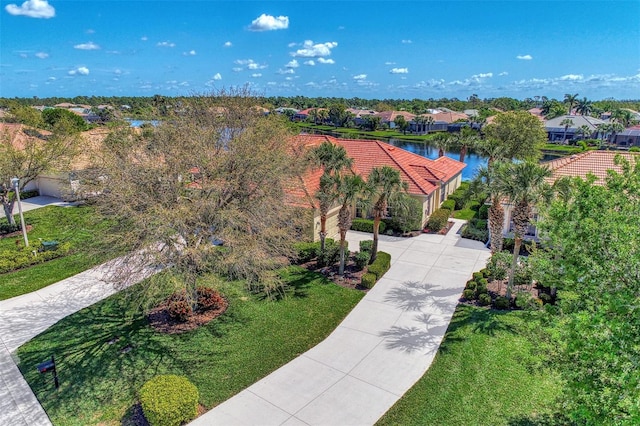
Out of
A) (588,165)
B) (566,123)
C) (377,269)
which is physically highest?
(566,123)

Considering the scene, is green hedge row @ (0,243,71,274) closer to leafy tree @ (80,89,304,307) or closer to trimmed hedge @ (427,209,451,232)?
leafy tree @ (80,89,304,307)

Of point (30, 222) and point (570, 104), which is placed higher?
point (570, 104)

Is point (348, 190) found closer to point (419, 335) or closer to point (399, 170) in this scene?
point (419, 335)

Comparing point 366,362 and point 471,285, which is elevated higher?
point 471,285

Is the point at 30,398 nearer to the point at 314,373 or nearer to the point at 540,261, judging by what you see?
the point at 314,373

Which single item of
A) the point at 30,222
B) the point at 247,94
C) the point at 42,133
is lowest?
the point at 30,222

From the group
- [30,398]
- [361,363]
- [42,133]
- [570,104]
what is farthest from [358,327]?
[570,104]

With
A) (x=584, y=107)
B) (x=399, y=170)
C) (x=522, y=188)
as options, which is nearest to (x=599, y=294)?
(x=522, y=188)

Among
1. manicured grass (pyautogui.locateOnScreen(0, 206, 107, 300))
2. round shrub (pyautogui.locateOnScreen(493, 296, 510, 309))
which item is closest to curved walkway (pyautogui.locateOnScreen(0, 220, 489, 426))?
manicured grass (pyautogui.locateOnScreen(0, 206, 107, 300))
